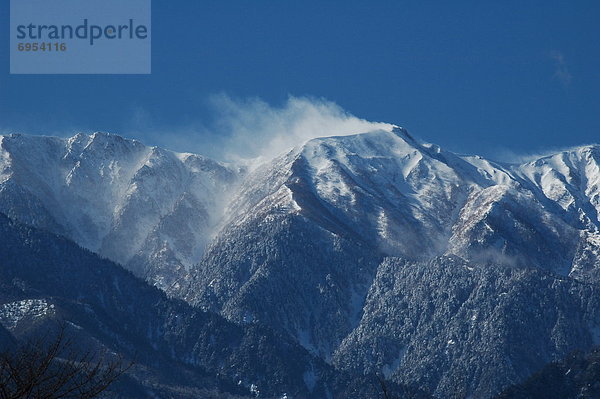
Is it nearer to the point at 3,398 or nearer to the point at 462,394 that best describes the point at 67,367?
the point at 3,398

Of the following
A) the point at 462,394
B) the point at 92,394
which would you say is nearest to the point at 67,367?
the point at 92,394

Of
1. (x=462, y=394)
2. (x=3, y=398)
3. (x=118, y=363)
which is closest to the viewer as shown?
(x=3, y=398)

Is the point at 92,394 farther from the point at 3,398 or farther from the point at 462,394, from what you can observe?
the point at 462,394

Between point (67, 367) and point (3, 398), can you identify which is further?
point (67, 367)

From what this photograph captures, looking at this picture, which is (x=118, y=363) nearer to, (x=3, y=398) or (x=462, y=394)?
(x=3, y=398)

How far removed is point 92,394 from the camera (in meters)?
41.7

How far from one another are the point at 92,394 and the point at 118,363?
402 cm

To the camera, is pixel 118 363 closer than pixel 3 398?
No

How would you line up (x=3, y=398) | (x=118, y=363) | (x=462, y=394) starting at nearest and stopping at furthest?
(x=3, y=398), (x=118, y=363), (x=462, y=394)

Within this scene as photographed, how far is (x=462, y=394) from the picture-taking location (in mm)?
70812

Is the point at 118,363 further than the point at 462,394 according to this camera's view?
No

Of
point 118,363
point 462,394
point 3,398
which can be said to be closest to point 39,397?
point 3,398

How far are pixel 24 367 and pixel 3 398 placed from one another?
6.81 feet

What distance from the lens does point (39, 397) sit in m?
40.8
